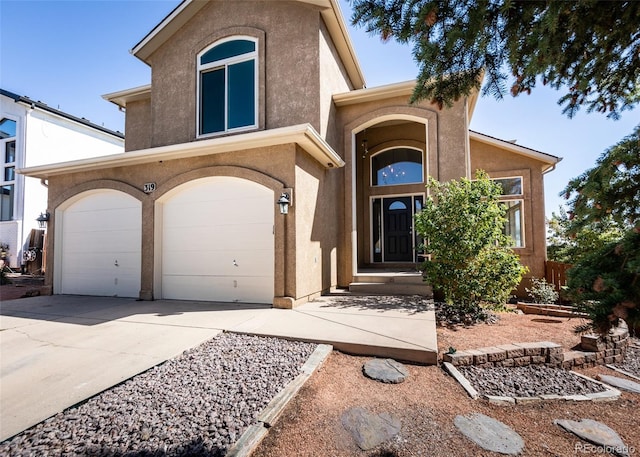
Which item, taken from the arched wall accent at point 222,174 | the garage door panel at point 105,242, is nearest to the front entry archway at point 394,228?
the arched wall accent at point 222,174

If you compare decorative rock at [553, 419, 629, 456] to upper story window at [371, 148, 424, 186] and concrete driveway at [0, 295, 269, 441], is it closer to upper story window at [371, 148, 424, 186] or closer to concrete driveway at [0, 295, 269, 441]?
concrete driveway at [0, 295, 269, 441]

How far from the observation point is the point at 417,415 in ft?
8.70

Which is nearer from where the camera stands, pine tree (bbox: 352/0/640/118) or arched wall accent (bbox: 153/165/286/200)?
pine tree (bbox: 352/0/640/118)

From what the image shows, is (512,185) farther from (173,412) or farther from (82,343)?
(82,343)

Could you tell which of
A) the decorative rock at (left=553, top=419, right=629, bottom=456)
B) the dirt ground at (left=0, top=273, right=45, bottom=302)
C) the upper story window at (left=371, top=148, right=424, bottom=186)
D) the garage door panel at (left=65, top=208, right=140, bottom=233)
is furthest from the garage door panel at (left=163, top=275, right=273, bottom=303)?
the upper story window at (left=371, top=148, right=424, bottom=186)

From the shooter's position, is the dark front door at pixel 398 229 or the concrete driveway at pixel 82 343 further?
the dark front door at pixel 398 229

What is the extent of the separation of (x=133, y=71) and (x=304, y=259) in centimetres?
917

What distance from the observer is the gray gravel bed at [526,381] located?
3.33m

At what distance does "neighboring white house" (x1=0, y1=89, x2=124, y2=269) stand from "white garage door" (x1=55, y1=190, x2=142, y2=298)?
6594 mm

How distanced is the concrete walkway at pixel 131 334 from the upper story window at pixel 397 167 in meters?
5.19

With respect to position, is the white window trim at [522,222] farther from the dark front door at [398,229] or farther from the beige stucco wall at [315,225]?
the beige stucco wall at [315,225]

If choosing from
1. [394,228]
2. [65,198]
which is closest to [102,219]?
[65,198]

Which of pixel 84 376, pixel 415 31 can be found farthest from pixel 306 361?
pixel 415 31

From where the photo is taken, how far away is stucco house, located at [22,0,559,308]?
255 inches
